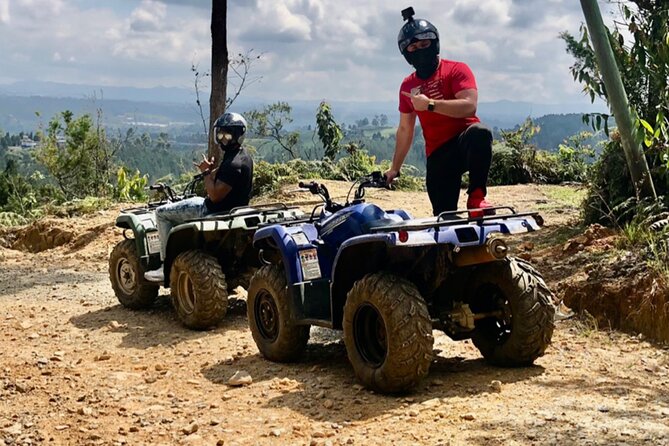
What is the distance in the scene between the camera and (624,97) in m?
8.36

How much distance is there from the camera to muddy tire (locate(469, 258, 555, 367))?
5.39 m

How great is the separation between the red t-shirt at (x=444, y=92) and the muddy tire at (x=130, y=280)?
3783 millimetres

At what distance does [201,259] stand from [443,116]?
8.93 feet

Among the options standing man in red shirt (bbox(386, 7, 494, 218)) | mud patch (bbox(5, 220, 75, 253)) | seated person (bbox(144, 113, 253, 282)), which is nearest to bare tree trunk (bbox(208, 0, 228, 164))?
mud patch (bbox(5, 220, 75, 253))

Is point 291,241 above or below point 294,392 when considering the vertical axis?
above

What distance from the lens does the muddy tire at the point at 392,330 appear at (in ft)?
16.5

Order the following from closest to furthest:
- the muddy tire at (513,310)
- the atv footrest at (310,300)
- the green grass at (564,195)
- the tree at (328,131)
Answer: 1. the muddy tire at (513,310)
2. the atv footrest at (310,300)
3. the green grass at (564,195)
4. the tree at (328,131)

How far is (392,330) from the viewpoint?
16.6 ft

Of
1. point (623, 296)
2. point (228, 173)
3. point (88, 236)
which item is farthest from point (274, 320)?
point (88, 236)

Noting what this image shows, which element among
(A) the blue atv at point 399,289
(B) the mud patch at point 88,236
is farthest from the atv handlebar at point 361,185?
(B) the mud patch at point 88,236

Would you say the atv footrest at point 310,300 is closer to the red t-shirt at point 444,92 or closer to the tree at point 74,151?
the red t-shirt at point 444,92

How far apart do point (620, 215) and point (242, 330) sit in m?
3.94

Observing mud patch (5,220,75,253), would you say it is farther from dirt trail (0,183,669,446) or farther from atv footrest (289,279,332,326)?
atv footrest (289,279,332,326)

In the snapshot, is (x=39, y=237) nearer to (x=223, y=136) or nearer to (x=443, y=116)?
(x=223, y=136)
